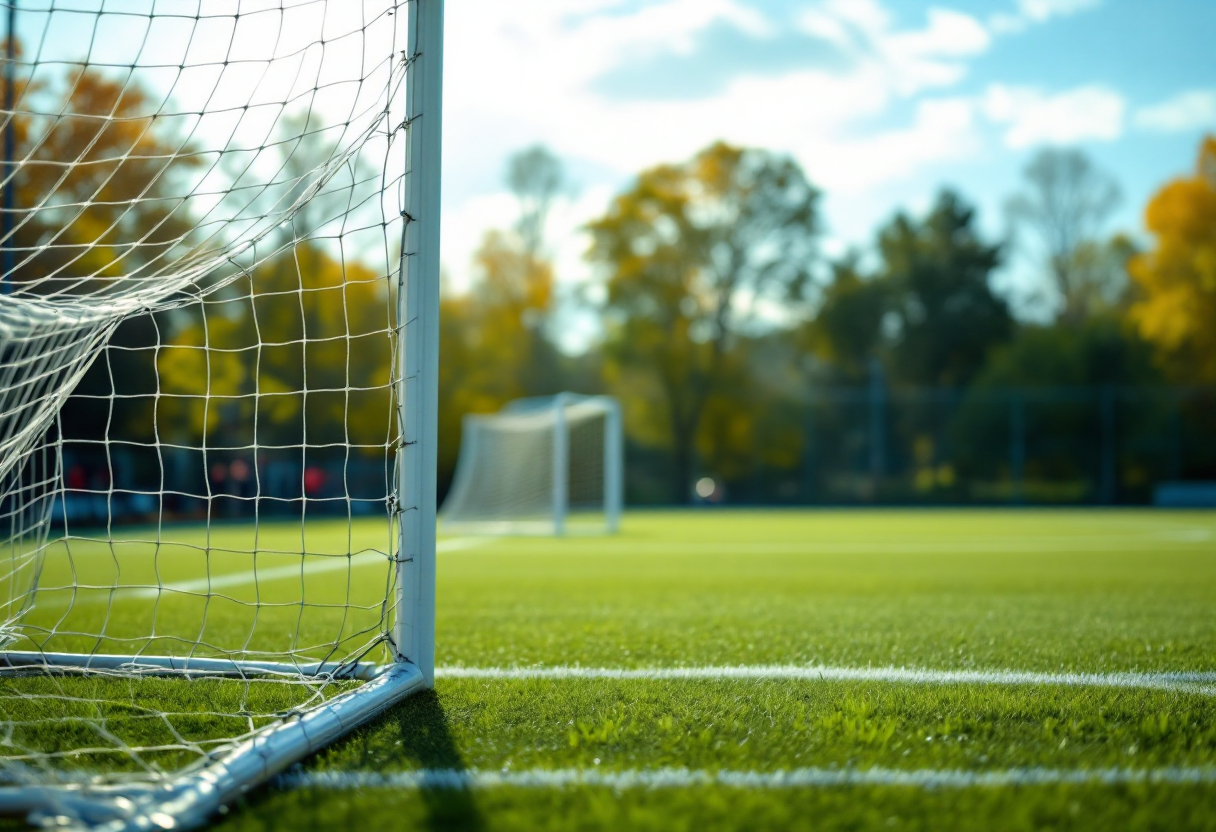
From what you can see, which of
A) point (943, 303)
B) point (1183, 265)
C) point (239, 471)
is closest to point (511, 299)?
point (239, 471)

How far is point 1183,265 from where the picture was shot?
90.6ft

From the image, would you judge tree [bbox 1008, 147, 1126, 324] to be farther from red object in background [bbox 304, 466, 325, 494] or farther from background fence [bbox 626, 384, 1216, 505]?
red object in background [bbox 304, 466, 325, 494]

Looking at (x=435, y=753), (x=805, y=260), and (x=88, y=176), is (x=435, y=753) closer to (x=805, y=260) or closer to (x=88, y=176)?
(x=88, y=176)

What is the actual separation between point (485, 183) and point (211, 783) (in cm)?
2820

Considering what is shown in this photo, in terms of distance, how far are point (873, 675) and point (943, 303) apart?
33.2 m

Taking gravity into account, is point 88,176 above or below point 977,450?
above

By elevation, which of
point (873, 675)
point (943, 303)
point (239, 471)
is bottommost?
point (239, 471)

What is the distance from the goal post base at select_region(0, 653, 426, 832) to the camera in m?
1.54

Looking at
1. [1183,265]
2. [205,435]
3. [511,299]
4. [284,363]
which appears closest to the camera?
[205,435]

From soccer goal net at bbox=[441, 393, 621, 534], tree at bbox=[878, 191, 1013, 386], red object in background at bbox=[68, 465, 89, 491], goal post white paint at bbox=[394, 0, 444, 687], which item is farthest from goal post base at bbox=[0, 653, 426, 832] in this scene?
tree at bbox=[878, 191, 1013, 386]

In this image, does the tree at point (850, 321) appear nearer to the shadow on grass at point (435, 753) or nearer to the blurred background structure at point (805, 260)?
the blurred background structure at point (805, 260)

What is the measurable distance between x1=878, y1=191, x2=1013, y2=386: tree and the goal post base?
3305cm

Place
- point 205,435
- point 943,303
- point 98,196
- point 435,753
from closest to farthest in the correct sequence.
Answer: point 435,753
point 205,435
point 98,196
point 943,303

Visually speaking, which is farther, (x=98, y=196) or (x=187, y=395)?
(x=98, y=196)
